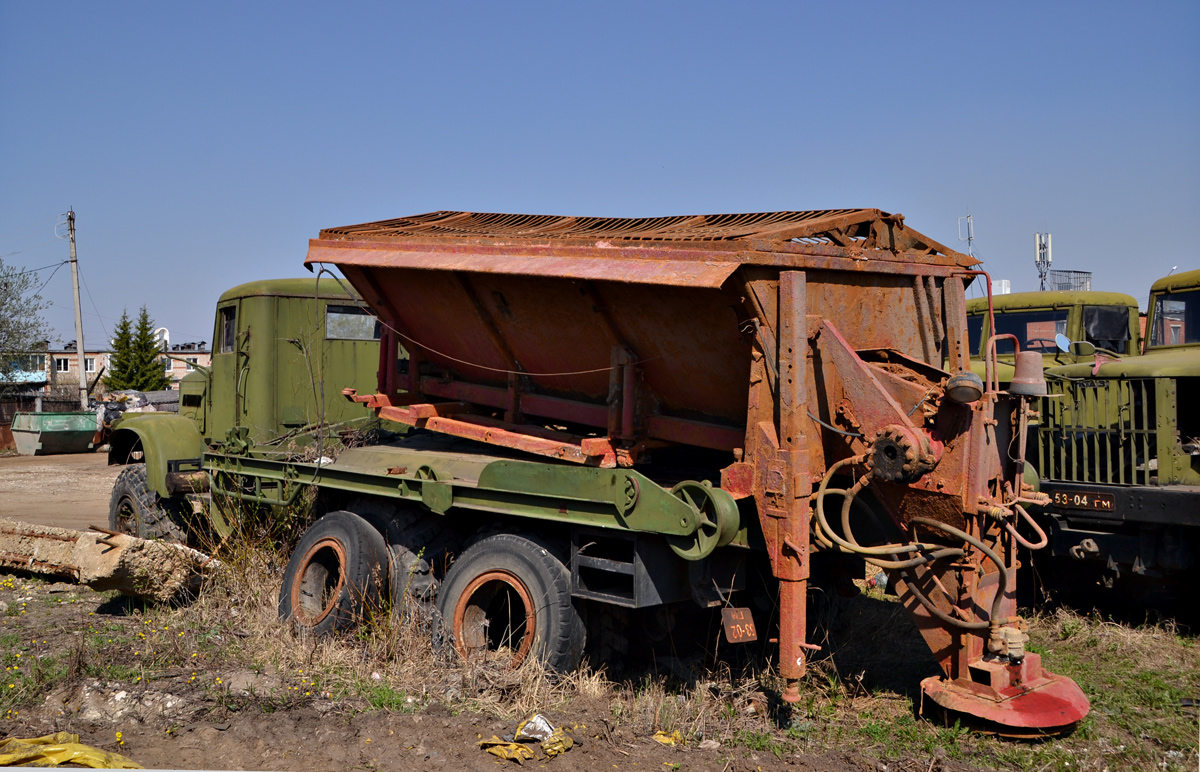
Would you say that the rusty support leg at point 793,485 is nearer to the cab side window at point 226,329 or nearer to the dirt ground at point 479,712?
the dirt ground at point 479,712

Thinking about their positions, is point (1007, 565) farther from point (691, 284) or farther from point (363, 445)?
point (363, 445)

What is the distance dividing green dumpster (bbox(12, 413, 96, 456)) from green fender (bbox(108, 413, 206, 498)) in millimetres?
18547

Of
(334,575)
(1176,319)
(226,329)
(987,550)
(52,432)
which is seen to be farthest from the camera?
(52,432)

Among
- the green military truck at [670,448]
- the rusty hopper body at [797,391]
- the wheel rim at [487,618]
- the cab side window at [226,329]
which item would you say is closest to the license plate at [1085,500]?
the green military truck at [670,448]

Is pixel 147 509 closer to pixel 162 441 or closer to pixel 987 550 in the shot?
pixel 162 441

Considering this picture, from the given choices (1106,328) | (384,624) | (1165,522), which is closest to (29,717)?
(384,624)

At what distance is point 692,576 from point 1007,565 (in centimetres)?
174

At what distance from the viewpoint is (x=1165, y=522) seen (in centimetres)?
648

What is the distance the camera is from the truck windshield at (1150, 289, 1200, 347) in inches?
336

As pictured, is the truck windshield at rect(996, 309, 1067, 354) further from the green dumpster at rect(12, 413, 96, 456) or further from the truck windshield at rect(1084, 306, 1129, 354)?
the green dumpster at rect(12, 413, 96, 456)

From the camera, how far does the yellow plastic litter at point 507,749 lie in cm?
459

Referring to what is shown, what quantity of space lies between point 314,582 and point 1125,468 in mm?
6041

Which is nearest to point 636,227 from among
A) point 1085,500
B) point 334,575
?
point 334,575

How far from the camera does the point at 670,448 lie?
6297mm
